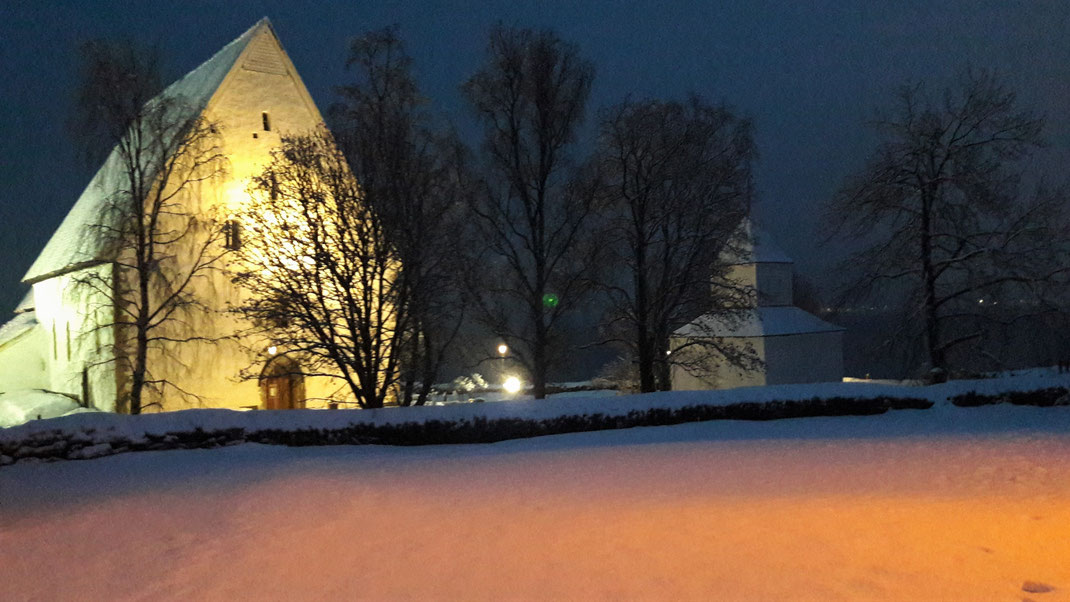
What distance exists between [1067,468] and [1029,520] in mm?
3891

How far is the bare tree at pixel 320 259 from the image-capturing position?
18.2m

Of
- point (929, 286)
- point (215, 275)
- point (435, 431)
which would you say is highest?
point (215, 275)

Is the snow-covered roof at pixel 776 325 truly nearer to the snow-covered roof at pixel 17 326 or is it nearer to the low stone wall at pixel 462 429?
the low stone wall at pixel 462 429

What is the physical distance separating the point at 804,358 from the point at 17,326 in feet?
119

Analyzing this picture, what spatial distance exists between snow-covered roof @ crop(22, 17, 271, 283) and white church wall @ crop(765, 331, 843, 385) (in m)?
25.6

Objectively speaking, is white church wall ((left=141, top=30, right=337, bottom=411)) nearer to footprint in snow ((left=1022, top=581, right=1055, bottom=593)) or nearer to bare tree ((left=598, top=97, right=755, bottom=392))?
bare tree ((left=598, top=97, right=755, bottom=392))

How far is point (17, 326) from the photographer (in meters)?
31.2

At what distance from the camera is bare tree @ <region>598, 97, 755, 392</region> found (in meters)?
22.4

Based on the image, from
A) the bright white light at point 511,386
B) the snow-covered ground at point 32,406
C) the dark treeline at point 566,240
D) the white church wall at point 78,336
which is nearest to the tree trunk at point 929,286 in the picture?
the dark treeline at point 566,240

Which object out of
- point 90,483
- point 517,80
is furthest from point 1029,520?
point 517,80

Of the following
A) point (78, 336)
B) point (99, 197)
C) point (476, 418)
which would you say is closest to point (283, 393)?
point (78, 336)

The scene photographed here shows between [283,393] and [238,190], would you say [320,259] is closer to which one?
[238,190]

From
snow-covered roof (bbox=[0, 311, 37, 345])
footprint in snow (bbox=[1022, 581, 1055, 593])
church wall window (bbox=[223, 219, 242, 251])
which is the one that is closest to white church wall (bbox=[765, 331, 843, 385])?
church wall window (bbox=[223, 219, 242, 251])

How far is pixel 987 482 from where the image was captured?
32.6ft
